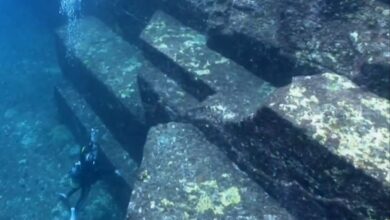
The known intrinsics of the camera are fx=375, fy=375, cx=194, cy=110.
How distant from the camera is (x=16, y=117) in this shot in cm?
1162

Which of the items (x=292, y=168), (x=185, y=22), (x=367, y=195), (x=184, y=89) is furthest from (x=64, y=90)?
(x=367, y=195)

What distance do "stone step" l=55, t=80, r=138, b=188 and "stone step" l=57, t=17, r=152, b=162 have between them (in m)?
0.16

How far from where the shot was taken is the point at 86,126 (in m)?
8.95

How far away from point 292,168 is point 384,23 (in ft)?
6.34

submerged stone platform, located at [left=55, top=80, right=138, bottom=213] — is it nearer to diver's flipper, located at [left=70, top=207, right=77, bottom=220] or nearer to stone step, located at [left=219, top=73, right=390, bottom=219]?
diver's flipper, located at [left=70, top=207, right=77, bottom=220]

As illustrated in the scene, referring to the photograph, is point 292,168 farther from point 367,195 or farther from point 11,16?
point 11,16

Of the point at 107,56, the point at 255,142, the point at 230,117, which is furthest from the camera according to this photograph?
the point at 107,56

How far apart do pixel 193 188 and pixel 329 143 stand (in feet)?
5.41

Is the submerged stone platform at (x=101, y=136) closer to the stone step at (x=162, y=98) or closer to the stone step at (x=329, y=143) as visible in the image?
the stone step at (x=162, y=98)

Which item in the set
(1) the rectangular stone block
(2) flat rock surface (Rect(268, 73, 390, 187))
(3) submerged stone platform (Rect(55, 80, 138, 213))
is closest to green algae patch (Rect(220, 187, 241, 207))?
(1) the rectangular stone block

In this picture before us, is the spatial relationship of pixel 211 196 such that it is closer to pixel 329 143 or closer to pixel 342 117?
pixel 329 143

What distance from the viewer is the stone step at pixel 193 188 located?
4.07 meters

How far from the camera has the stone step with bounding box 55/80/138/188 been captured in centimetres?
770

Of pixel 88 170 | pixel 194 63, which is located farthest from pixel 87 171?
pixel 194 63
